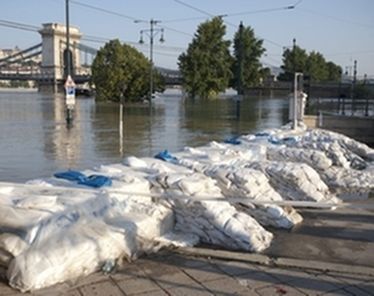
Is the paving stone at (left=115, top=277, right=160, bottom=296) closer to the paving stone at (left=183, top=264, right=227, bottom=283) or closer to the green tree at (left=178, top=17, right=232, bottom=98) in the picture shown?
the paving stone at (left=183, top=264, right=227, bottom=283)

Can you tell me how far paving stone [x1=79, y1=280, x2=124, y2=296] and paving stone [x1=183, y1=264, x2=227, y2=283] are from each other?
2.08 feet

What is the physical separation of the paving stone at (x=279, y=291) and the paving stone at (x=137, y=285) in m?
0.78

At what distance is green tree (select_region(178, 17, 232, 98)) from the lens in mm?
57562

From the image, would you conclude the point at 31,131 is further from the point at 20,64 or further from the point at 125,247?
the point at 20,64

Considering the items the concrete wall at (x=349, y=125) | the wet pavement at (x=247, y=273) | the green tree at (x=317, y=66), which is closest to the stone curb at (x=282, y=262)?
the wet pavement at (x=247, y=273)

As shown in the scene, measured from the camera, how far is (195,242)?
4895 millimetres

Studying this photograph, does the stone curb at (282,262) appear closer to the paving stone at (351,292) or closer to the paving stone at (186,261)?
the paving stone at (186,261)

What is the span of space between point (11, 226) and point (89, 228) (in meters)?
0.61

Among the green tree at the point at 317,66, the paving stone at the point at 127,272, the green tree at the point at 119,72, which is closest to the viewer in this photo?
the paving stone at the point at 127,272

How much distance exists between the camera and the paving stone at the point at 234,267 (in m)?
4.17

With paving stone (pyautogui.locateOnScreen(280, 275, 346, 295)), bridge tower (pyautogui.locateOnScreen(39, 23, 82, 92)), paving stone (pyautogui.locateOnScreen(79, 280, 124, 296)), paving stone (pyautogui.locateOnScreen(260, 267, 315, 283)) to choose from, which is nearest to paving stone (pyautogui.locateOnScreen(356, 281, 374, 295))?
paving stone (pyautogui.locateOnScreen(280, 275, 346, 295))

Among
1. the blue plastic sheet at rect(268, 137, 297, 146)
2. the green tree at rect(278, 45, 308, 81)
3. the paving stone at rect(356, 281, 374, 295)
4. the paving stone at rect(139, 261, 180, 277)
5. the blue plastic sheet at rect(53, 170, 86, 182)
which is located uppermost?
the green tree at rect(278, 45, 308, 81)

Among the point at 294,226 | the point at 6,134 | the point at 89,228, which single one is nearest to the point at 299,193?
the point at 294,226

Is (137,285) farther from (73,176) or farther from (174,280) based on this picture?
(73,176)
